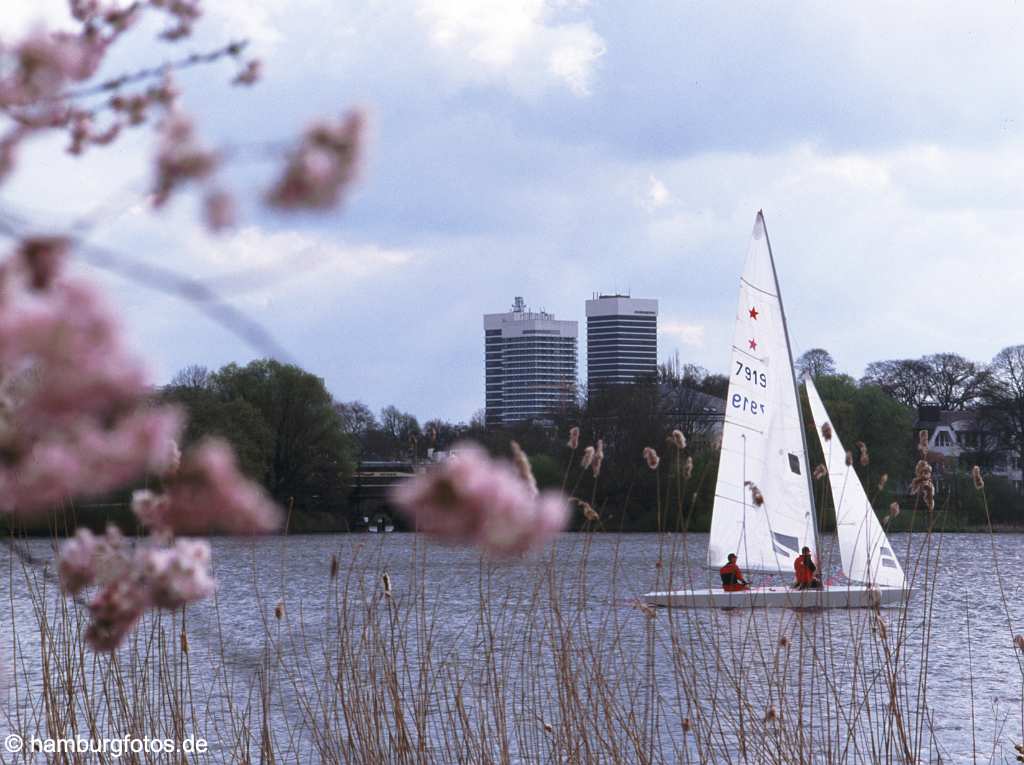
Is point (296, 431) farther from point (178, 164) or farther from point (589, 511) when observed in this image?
point (178, 164)

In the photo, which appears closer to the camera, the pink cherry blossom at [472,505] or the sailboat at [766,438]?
the pink cherry blossom at [472,505]

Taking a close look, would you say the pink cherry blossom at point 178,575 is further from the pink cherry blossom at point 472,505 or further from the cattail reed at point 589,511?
the cattail reed at point 589,511

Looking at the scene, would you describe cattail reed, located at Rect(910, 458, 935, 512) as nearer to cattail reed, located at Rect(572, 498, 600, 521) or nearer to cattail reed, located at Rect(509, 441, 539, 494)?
cattail reed, located at Rect(572, 498, 600, 521)

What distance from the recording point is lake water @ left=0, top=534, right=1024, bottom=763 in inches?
193

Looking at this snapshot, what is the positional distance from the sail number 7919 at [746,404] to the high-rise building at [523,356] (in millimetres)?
144613

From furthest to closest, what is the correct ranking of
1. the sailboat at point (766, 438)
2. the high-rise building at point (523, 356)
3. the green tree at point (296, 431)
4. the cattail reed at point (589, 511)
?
the high-rise building at point (523, 356)
the green tree at point (296, 431)
the sailboat at point (766, 438)
the cattail reed at point (589, 511)

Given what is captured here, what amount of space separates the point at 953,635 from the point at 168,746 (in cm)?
2728

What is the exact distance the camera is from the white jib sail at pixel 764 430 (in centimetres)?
2236

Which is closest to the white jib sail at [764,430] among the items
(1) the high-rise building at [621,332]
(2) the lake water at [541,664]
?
(2) the lake water at [541,664]

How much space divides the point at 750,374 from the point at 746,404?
623mm

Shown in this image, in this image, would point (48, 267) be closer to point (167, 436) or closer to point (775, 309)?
point (167, 436)

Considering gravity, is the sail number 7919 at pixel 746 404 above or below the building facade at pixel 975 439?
below

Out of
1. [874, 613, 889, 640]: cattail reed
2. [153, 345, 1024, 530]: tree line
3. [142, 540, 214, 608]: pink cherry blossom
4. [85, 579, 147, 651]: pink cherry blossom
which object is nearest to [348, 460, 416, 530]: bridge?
[153, 345, 1024, 530]: tree line

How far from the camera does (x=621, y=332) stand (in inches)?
7530
